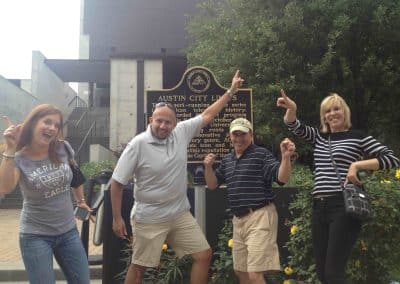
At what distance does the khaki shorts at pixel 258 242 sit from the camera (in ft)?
14.0

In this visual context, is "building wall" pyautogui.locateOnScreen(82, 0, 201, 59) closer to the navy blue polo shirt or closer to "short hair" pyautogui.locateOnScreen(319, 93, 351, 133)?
the navy blue polo shirt

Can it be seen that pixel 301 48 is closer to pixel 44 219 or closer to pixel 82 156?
pixel 44 219

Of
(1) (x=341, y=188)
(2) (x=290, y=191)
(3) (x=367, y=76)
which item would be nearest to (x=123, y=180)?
(1) (x=341, y=188)

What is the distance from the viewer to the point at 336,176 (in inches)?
157

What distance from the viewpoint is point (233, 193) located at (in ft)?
14.9

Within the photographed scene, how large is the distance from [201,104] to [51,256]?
3238 mm

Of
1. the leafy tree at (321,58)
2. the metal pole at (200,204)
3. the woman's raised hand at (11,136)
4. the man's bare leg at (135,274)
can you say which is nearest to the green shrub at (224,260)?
the metal pole at (200,204)

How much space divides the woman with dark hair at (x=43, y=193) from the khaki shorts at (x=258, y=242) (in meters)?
1.42

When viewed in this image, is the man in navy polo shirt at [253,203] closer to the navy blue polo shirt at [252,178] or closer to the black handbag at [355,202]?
the navy blue polo shirt at [252,178]

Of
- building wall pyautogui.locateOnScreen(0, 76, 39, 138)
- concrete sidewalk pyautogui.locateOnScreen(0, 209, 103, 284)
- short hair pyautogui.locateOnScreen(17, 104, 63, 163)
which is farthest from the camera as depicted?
building wall pyautogui.locateOnScreen(0, 76, 39, 138)

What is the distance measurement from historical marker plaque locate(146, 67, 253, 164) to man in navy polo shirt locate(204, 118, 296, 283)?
1678 mm

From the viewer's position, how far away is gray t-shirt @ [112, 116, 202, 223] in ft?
14.2

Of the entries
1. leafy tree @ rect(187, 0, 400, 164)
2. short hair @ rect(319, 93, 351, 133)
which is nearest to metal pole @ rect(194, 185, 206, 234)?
short hair @ rect(319, 93, 351, 133)

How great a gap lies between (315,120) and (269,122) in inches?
46.0
